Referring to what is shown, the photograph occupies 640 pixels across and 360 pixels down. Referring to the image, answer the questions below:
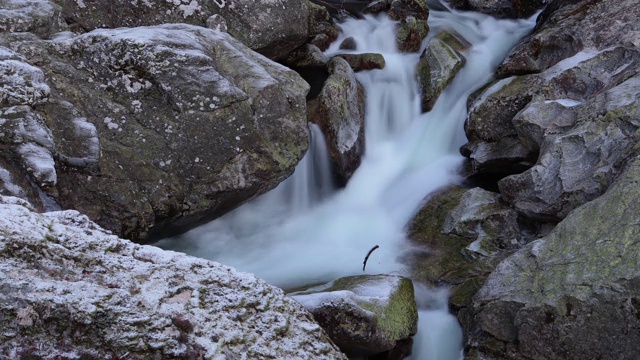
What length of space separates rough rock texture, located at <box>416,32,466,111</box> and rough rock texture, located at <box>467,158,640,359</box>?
14.2ft

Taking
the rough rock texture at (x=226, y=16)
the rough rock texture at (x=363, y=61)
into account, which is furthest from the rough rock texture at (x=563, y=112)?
the rough rock texture at (x=226, y=16)

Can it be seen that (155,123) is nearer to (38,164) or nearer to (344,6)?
(38,164)

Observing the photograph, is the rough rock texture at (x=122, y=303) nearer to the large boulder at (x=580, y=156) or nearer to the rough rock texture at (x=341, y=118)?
the large boulder at (x=580, y=156)

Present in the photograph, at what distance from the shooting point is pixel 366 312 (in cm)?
473

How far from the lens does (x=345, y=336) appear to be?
466 cm

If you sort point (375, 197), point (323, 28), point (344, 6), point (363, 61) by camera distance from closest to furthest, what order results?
point (375, 197) < point (363, 61) < point (323, 28) < point (344, 6)

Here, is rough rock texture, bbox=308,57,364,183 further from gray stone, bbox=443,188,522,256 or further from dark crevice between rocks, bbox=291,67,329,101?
gray stone, bbox=443,188,522,256

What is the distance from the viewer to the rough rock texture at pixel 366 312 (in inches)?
181

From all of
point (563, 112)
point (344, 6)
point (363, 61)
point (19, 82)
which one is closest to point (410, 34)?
point (363, 61)

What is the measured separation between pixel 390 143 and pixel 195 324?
6436 millimetres

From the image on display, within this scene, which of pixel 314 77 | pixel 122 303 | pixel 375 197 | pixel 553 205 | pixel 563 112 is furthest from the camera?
pixel 314 77

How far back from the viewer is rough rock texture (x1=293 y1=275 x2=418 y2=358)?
4.61 metres

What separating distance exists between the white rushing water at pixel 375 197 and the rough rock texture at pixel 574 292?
673mm

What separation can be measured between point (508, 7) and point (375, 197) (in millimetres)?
5971
